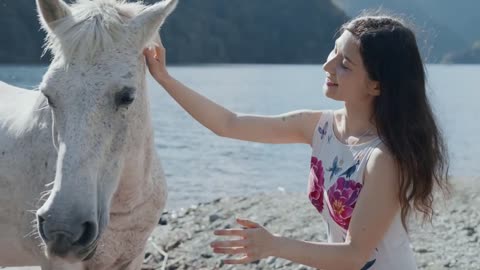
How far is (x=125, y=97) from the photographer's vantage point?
3.09m

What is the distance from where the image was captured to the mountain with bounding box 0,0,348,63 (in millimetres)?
68125

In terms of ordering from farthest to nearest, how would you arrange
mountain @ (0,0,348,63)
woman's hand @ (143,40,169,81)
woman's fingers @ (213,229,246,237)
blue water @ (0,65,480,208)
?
mountain @ (0,0,348,63) → blue water @ (0,65,480,208) → woman's hand @ (143,40,169,81) → woman's fingers @ (213,229,246,237)

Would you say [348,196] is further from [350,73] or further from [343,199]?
[350,73]

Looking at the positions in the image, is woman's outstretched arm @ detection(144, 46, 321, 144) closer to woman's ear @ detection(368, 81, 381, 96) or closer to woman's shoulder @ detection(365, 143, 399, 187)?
woman's ear @ detection(368, 81, 381, 96)

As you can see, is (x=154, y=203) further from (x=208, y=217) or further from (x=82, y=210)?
(x=208, y=217)

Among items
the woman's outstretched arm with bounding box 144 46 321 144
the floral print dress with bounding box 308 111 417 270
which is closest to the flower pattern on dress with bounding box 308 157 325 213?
the floral print dress with bounding box 308 111 417 270

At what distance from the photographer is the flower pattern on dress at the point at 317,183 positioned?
3312mm

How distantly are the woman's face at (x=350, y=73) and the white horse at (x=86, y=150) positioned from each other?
2.82 ft

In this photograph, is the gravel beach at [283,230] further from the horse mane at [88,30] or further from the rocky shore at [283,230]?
the horse mane at [88,30]

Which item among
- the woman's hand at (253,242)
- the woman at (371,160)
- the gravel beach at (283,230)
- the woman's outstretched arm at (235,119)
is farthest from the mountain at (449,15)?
the woman's hand at (253,242)

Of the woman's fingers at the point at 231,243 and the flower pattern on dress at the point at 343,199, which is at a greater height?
the flower pattern on dress at the point at 343,199

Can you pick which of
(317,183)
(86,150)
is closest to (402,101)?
(317,183)

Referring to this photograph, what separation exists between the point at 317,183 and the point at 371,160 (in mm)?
434

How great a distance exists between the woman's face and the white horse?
861 mm
